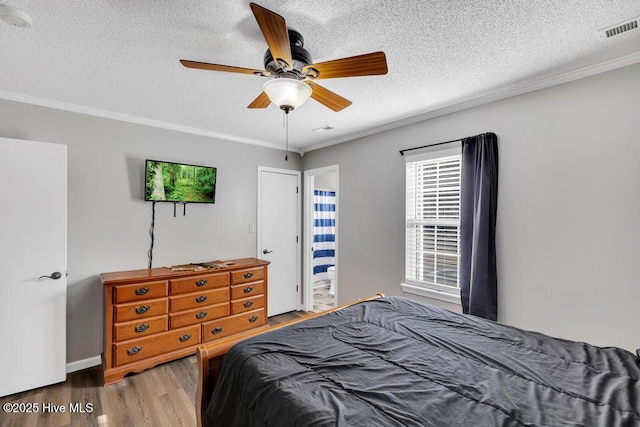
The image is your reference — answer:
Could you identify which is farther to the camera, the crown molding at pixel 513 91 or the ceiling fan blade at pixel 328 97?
the crown molding at pixel 513 91

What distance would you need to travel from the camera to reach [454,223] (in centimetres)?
287

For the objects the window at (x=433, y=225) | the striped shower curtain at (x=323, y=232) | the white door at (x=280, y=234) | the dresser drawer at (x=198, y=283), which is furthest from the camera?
the striped shower curtain at (x=323, y=232)

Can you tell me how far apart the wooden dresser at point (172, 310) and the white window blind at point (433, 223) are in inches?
73.2

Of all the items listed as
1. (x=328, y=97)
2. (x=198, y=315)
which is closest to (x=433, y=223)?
(x=328, y=97)

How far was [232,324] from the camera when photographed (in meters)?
3.38

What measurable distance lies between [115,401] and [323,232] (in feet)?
13.8

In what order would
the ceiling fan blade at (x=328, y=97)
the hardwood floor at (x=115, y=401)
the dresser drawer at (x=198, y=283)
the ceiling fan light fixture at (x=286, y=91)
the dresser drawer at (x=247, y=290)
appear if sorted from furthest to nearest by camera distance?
the dresser drawer at (x=247, y=290), the dresser drawer at (x=198, y=283), the hardwood floor at (x=115, y=401), the ceiling fan blade at (x=328, y=97), the ceiling fan light fixture at (x=286, y=91)

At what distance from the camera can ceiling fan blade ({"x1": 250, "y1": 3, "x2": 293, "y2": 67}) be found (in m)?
1.15

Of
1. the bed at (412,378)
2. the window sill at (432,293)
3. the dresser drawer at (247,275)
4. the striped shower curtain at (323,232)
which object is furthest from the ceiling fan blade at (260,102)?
the striped shower curtain at (323,232)

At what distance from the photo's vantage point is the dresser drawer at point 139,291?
2645mm

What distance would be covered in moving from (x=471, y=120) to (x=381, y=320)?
202cm

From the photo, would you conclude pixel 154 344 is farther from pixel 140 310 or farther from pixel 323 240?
pixel 323 240

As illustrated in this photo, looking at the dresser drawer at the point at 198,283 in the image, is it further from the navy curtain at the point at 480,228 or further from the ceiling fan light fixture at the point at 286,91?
the navy curtain at the point at 480,228

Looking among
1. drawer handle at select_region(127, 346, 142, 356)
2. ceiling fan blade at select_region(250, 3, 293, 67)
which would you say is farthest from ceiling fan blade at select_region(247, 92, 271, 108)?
drawer handle at select_region(127, 346, 142, 356)
